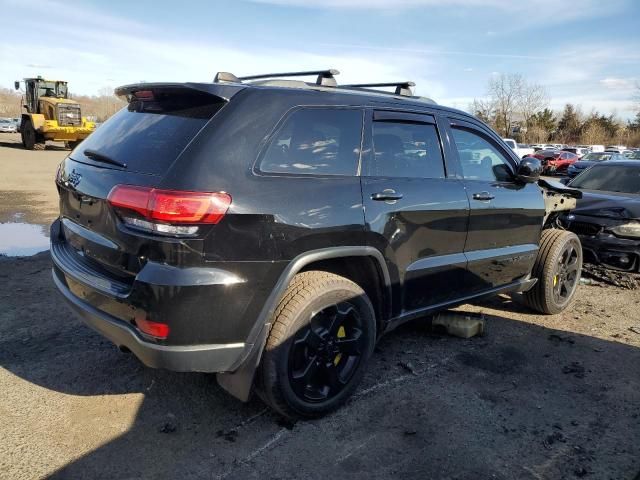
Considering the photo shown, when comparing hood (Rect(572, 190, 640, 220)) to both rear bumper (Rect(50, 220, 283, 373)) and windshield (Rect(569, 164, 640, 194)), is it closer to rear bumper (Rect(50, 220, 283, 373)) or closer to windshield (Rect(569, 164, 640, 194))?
windshield (Rect(569, 164, 640, 194))

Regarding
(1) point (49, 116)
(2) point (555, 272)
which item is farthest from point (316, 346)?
(1) point (49, 116)

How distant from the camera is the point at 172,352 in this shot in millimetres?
2477

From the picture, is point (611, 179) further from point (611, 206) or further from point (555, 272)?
point (555, 272)

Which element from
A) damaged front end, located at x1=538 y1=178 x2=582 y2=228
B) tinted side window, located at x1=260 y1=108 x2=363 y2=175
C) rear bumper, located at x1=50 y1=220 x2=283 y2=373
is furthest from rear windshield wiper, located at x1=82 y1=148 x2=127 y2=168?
damaged front end, located at x1=538 y1=178 x2=582 y2=228

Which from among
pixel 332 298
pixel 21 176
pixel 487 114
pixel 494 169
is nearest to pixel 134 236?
pixel 332 298

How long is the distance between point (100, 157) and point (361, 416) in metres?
2.14

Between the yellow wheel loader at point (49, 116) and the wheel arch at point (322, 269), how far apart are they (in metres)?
23.2

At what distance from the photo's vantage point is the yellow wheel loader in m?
24.3

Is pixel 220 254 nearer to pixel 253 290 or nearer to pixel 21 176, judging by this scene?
pixel 253 290

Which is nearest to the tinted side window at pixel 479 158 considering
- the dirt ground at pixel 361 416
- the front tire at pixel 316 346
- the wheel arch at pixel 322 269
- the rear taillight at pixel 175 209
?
the wheel arch at pixel 322 269

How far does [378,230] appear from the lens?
3.09m

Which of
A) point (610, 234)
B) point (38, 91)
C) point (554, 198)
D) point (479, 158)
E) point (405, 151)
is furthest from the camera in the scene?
point (38, 91)

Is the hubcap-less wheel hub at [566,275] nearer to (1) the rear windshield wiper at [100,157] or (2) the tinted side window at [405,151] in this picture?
(2) the tinted side window at [405,151]

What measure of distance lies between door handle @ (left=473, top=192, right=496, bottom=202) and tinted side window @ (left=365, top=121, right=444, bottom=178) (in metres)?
0.38
